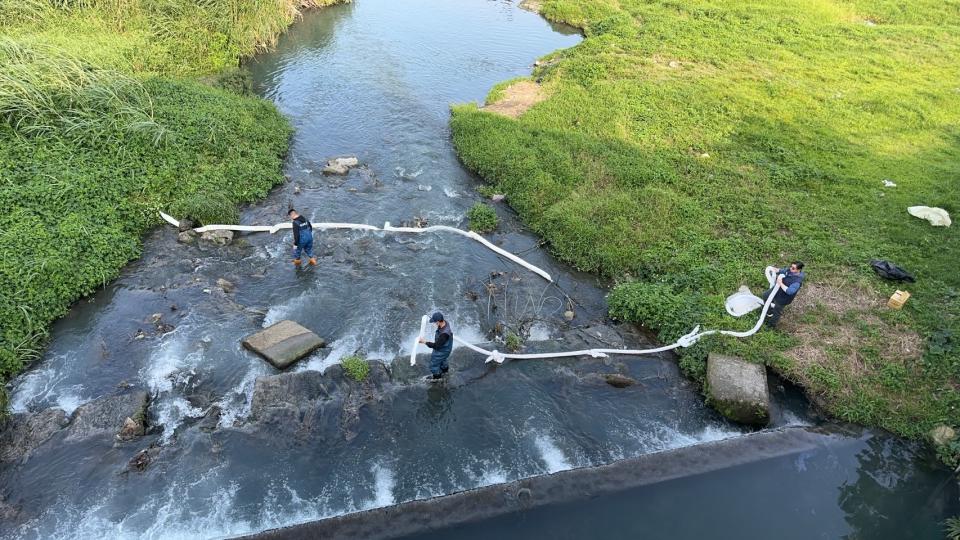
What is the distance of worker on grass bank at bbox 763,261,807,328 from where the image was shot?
1099 cm

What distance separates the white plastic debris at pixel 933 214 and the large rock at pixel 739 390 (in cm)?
827

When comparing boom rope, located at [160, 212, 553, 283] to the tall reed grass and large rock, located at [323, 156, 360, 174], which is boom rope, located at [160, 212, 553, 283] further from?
the tall reed grass

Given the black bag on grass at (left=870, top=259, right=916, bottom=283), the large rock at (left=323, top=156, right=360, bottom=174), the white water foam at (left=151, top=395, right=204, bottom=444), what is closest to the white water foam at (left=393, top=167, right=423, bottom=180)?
the large rock at (left=323, top=156, right=360, bottom=174)

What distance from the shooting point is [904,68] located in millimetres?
24375

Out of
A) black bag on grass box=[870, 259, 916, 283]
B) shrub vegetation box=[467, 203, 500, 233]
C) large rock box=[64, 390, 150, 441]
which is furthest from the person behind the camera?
shrub vegetation box=[467, 203, 500, 233]

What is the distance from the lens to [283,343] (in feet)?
35.8

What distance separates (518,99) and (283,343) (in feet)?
47.0

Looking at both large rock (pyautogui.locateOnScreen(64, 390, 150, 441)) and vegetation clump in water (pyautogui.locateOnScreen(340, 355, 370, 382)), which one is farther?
vegetation clump in water (pyautogui.locateOnScreen(340, 355, 370, 382))

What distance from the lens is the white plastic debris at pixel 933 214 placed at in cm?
1461

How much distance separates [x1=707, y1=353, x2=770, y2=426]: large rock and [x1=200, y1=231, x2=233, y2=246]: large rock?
1149 centimetres

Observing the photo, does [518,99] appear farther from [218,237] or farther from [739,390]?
[739,390]

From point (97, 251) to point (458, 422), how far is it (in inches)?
359

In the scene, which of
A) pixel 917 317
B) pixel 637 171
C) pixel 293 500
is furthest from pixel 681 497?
pixel 637 171

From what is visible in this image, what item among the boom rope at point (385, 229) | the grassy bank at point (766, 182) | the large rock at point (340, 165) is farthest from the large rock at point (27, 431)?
the grassy bank at point (766, 182)
